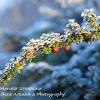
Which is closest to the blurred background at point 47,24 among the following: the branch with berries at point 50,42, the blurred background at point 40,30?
the blurred background at point 40,30

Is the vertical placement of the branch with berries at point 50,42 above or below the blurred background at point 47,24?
below

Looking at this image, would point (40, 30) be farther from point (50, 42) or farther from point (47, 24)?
point (50, 42)

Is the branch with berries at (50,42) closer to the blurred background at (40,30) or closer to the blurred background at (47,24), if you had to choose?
the blurred background at (40,30)

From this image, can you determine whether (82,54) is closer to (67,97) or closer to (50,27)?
(67,97)

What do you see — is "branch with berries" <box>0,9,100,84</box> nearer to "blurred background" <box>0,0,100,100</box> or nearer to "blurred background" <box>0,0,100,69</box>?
"blurred background" <box>0,0,100,100</box>

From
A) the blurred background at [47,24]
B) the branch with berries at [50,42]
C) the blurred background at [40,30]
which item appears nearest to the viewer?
the branch with berries at [50,42]

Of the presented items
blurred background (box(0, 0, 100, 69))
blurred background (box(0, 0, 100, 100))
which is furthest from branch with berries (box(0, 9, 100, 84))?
blurred background (box(0, 0, 100, 69))

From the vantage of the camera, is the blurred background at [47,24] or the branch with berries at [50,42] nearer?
the branch with berries at [50,42]

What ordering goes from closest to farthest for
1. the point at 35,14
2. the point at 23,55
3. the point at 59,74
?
the point at 23,55 < the point at 59,74 < the point at 35,14

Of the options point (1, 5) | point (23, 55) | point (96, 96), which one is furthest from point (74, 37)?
point (1, 5)
